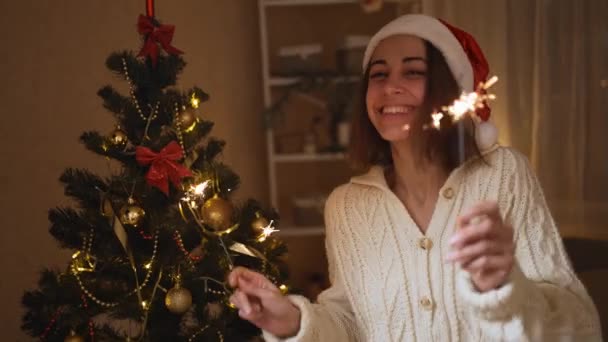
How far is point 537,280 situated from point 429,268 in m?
0.18

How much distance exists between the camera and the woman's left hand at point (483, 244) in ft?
1.98

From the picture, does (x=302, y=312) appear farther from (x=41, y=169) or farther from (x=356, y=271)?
(x=41, y=169)

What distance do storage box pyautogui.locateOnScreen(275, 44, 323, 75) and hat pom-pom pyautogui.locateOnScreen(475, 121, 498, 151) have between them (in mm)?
1100

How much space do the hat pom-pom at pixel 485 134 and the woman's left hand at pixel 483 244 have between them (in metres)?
0.32

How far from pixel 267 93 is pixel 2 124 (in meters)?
0.90

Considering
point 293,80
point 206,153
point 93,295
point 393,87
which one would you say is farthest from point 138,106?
point 293,80

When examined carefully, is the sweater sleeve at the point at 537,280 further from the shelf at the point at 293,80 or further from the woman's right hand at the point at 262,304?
the shelf at the point at 293,80

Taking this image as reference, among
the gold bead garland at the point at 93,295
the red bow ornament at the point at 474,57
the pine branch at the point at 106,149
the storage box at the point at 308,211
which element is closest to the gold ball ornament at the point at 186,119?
the pine branch at the point at 106,149

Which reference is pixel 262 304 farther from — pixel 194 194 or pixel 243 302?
pixel 194 194

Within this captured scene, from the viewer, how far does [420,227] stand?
1003 mm

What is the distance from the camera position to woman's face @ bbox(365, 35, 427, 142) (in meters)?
0.91

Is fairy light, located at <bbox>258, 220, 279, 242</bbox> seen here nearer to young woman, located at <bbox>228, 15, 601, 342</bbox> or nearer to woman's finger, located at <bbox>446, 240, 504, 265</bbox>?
young woman, located at <bbox>228, 15, 601, 342</bbox>

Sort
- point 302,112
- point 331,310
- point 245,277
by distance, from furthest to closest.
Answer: point 302,112 < point 331,310 < point 245,277

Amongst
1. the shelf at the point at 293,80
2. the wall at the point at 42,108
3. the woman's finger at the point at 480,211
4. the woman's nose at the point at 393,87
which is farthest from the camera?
the shelf at the point at 293,80
